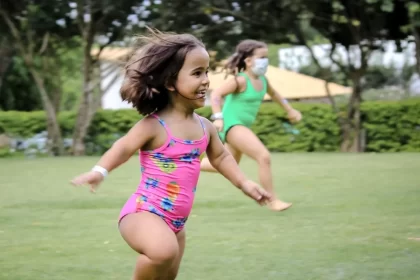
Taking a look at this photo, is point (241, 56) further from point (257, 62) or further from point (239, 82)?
point (239, 82)

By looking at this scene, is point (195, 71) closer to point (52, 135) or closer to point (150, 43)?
point (150, 43)

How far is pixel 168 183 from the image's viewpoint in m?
4.07

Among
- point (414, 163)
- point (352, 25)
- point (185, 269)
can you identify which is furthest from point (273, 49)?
point (185, 269)

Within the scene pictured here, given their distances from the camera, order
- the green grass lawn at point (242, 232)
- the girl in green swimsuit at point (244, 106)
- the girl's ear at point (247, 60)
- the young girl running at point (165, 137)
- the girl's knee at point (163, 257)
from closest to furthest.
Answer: the girl's knee at point (163, 257) < the young girl running at point (165, 137) < the green grass lawn at point (242, 232) < the girl in green swimsuit at point (244, 106) < the girl's ear at point (247, 60)

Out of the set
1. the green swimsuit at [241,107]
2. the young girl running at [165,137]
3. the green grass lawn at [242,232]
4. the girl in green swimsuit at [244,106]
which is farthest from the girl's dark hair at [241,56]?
the young girl running at [165,137]

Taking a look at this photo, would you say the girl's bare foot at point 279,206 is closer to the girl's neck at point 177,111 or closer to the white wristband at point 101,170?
the girl's neck at point 177,111

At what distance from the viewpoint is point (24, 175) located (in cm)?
1398

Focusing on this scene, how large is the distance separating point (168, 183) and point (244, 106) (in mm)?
4782

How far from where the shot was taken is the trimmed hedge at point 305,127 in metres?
21.4

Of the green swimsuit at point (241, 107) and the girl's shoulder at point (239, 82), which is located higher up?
the girl's shoulder at point (239, 82)

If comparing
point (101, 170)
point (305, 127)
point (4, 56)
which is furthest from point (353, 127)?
point (101, 170)

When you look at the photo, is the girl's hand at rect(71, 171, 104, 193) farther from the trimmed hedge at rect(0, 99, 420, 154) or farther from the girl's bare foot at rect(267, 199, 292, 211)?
the trimmed hedge at rect(0, 99, 420, 154)

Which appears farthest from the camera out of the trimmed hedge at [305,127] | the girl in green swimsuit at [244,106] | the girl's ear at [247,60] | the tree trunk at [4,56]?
the tree trunk at [4,56]

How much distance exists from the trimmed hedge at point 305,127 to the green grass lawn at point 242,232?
9.23m
